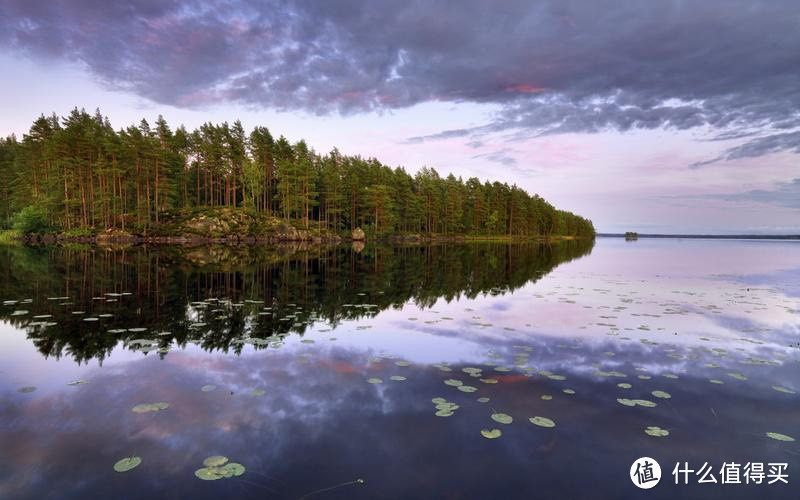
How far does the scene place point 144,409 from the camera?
7.32m

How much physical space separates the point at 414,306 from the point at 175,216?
68336 mm

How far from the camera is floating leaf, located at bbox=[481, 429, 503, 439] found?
6.55 m

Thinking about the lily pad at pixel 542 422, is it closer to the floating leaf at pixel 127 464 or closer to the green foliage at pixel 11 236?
the floating leaf at pixel 127 464

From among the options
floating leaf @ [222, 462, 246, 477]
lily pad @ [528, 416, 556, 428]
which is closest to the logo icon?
lily pad @ [528, 416, 556, 428]

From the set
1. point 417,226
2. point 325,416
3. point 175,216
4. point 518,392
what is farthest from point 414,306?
point 417,226

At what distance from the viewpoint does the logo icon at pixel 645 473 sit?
220 inches

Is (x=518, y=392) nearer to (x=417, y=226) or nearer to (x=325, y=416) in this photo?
(x=325, y=416)

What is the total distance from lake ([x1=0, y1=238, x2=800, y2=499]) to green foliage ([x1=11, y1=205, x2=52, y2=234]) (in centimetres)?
6550

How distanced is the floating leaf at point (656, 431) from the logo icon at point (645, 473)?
80cm

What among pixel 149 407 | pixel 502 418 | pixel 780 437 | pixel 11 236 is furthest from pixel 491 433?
pixel 11 236

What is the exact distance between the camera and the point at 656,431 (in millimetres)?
6840

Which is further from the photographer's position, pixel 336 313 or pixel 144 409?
pixel 336 313

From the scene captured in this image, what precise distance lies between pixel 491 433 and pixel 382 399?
7.73 ft

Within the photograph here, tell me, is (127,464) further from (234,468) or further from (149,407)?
(149,407)
